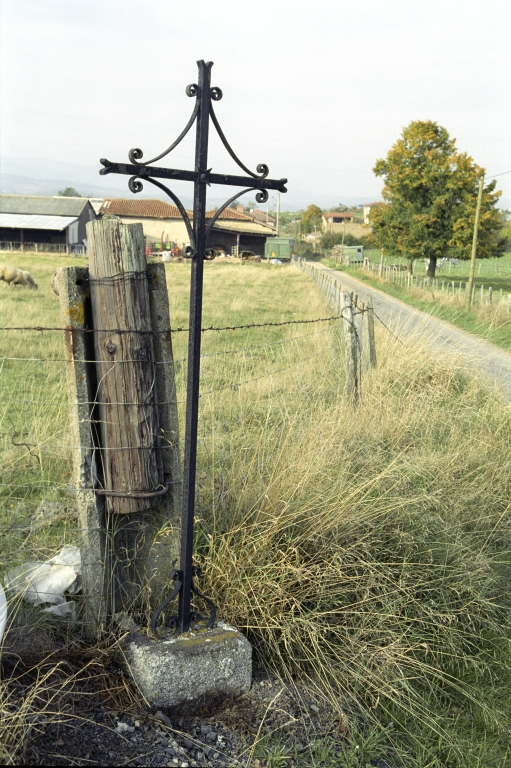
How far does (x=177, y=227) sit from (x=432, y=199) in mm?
28142

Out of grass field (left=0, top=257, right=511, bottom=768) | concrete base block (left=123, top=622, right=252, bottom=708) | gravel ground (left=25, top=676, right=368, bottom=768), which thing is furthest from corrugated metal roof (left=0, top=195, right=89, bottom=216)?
gravel ground (left=25, top=676, right=368, bottom=768)

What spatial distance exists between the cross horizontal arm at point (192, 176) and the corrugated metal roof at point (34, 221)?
50.3 m

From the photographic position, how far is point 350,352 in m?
5.87

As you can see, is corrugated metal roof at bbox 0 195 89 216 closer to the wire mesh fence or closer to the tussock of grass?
the wire mesh fence

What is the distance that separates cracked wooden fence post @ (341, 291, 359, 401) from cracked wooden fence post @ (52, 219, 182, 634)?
9.79 ft

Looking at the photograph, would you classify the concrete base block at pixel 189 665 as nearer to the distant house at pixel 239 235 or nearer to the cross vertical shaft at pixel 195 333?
the cross vertical shaft at pixel 195 333

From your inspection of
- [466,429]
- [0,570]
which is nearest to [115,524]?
[0,570]

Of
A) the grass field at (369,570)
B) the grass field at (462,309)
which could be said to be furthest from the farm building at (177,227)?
the grass field at (369,570)

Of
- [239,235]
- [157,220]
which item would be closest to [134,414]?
[157,220]

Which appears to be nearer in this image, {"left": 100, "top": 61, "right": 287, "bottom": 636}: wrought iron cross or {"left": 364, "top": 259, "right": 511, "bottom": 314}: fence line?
{"left": 100, "top": 61, "right": 287, "bottom": 636}: wrought iron cross

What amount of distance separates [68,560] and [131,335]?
1.15 metres

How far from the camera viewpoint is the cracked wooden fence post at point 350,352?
19.1 ft

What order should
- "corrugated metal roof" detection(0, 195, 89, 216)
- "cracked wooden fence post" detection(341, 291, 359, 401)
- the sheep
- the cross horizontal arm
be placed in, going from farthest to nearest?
1. "corrugated metal roof" detection(0, 195, 89, 216)
2. the sheep
3. "cracked wooden fence post" detection(341, 291, 359, 401)
4. the cross horizontal arm

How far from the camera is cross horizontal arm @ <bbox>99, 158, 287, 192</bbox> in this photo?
2.40 meters
